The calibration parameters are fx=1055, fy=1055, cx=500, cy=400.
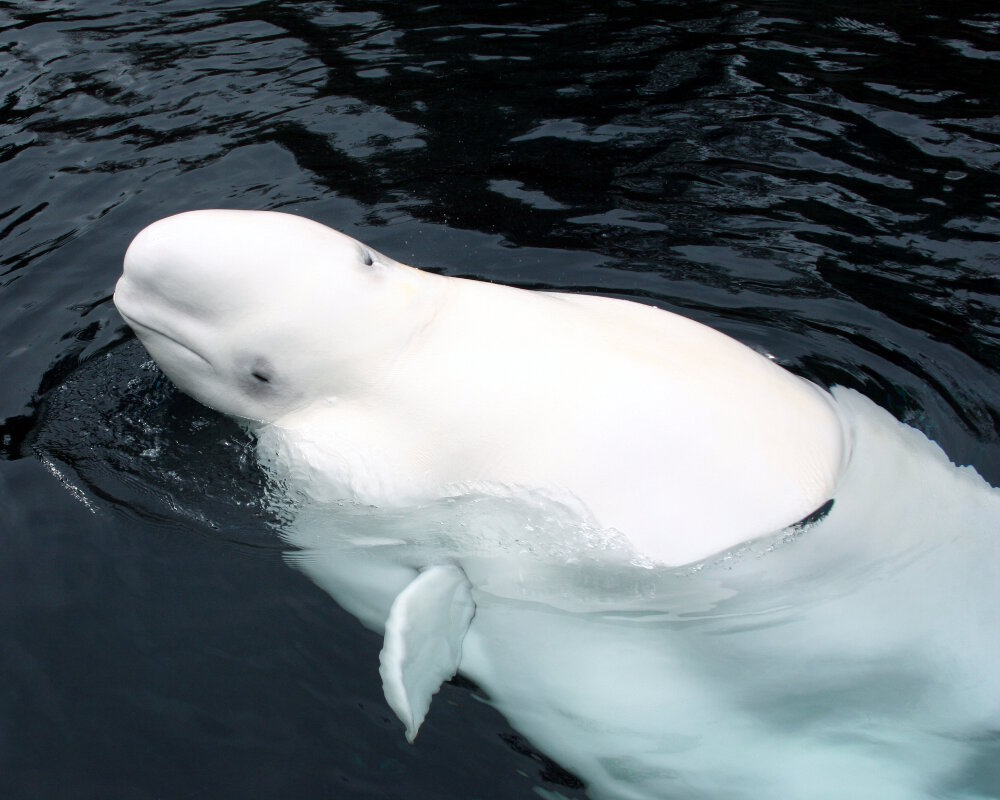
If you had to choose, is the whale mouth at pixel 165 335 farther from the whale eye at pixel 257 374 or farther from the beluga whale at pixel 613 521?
the whale eye at pixel 257 374

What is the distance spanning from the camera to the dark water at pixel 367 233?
555 cm

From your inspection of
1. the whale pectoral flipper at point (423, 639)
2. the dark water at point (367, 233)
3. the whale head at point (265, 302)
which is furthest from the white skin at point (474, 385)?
the dark water at point (367, 233)

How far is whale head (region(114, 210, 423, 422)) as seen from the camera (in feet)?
18.1

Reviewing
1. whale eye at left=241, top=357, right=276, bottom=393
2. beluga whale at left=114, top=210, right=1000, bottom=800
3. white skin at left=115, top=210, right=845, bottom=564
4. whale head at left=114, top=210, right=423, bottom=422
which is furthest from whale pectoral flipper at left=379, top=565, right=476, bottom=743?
whale eye at left=241, top=357, right=276, bottom=393

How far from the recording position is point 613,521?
5133 mm

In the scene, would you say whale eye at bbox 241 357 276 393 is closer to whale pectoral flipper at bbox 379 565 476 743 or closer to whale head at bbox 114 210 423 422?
whale head at bbox 114 210 423 422

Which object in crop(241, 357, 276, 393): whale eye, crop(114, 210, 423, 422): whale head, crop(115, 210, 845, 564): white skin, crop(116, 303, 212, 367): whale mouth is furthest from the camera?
crop(116, 303, 212, 367): whale mouth

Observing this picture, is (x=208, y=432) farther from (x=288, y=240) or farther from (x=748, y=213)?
(x=748, y=213)

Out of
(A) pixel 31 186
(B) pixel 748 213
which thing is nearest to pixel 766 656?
(B) pixel 748 213

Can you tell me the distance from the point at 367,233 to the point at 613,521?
17.5 feet

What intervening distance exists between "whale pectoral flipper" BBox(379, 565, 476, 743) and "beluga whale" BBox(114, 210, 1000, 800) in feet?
0.05

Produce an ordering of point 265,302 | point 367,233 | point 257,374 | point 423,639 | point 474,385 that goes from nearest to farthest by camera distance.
→ point 423,639
point 474,385
point 265,302
point 257,374
point 367,233

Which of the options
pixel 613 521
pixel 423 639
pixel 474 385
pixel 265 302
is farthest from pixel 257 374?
pixel 613 521

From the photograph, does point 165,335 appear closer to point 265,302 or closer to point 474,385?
point 265,302
